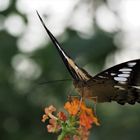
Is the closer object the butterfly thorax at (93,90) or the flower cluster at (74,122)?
the flower cluster at (74,122)

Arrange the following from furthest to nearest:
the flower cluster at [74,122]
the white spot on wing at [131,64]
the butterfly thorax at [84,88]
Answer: the butterfly thorax at [84,88], the white spot on wing at [131,64], the flower cluster at [74,122]

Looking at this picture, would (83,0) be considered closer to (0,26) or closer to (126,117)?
(0,26)

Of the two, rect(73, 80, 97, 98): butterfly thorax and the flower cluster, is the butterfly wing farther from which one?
the flower cluster

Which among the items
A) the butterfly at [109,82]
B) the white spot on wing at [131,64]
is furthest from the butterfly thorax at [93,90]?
the white spot on wing at [131,64]

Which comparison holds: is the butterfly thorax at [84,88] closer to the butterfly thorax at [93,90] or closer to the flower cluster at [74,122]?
the butterfly thorax at [93,90]

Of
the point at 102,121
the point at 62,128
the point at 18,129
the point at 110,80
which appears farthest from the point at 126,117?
the point at 62,128

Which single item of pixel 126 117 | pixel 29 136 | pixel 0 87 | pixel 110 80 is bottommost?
pixel 126 117

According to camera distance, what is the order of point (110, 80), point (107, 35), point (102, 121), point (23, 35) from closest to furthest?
point (110, 80)
point (107, 35)
point (23, 35)
point (102, 121)
